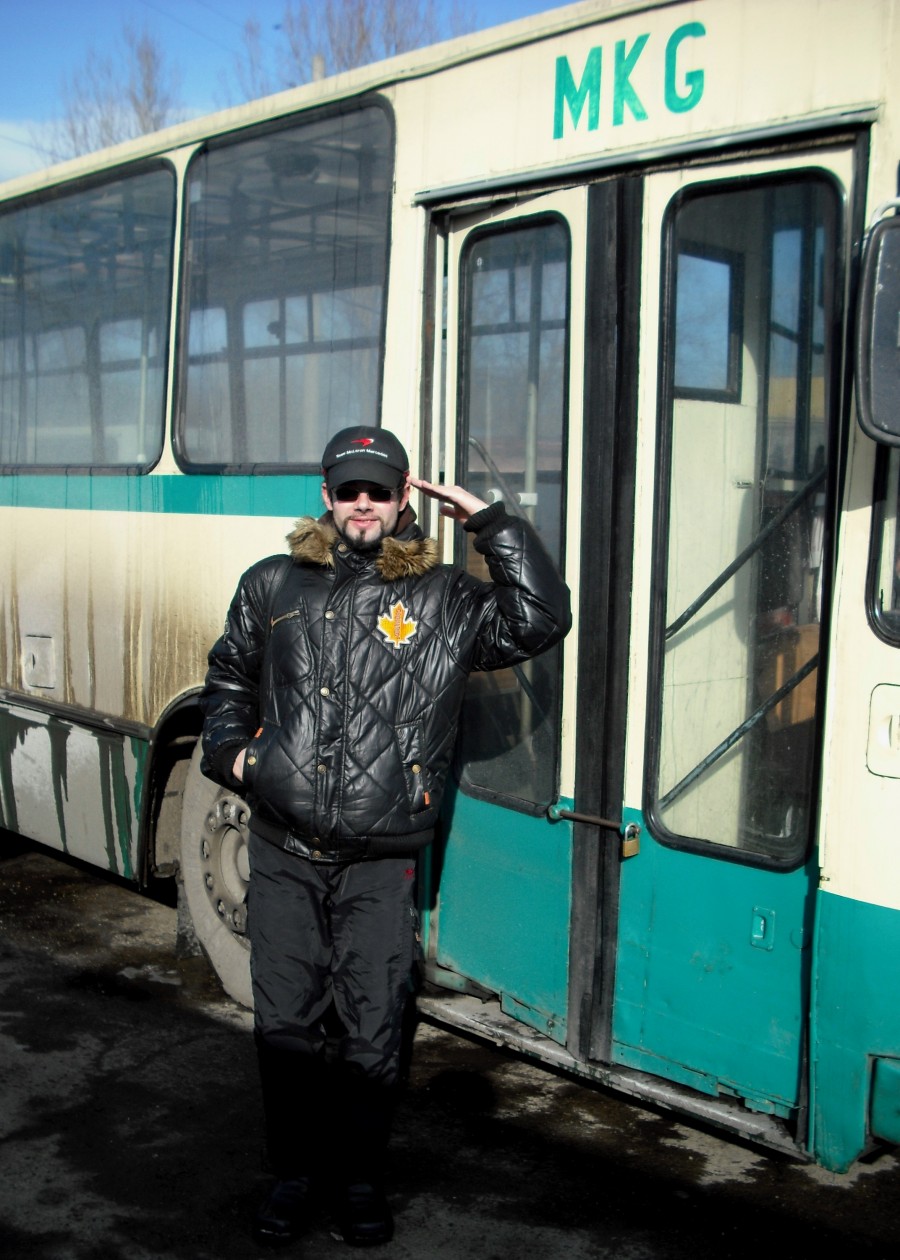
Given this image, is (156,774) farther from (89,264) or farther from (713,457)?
(713,457)

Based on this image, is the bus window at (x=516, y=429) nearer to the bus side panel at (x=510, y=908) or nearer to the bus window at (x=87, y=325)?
the bus side panel at (x=510, y=908)

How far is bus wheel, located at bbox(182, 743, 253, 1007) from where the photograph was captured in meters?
5.04

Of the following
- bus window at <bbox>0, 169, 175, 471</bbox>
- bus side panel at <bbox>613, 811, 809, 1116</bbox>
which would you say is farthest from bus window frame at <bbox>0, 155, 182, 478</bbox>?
bus side panel at <bbox>613, 811, 809, 1116</bbox>

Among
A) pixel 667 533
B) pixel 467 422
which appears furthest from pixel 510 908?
pixel 467 422

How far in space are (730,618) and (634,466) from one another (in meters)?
0.49

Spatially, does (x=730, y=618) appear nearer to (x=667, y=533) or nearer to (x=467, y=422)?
(x=667, y=533)

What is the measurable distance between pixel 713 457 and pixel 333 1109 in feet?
7.42

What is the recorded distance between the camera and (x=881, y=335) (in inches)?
118

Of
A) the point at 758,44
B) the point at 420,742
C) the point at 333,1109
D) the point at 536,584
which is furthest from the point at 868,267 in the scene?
the point at 333,1109

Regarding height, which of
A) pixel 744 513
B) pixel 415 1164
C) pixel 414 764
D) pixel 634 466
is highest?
pixel 634 466

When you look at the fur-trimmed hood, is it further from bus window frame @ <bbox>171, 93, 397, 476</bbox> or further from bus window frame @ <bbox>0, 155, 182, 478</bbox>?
bus window frame @ <bbox>0, 155, 182, 478</bbox>

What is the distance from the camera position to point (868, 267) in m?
3.01

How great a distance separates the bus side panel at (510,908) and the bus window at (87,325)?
7.01ft

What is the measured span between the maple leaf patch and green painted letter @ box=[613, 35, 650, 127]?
1.43 m
